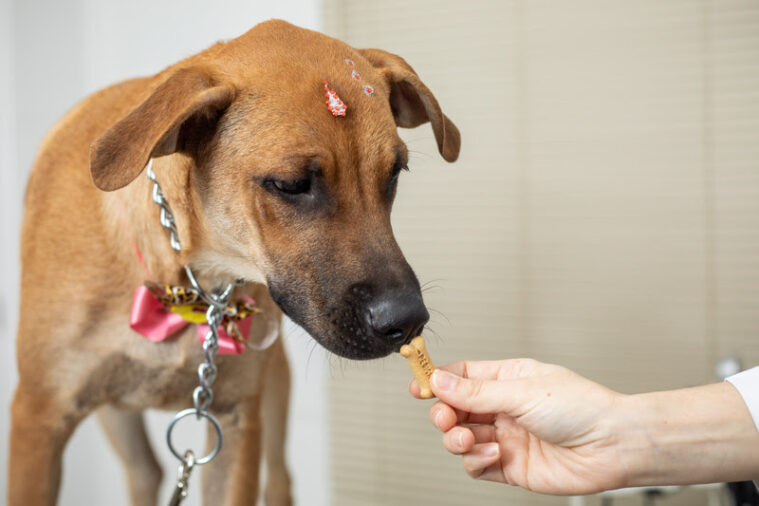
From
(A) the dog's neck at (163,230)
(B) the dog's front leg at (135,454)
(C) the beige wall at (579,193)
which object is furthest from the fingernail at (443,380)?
(C) the beige wall at (579,193)

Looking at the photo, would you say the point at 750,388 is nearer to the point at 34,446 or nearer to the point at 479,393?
the point at 479,393

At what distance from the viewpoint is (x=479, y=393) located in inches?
36.6

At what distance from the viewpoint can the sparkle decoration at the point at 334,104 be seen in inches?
41.6

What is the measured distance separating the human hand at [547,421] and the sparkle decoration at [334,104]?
407 millimetres

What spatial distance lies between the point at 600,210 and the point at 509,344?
573 millimetres

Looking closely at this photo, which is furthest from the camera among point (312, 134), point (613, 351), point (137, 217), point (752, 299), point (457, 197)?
point (457, 197)

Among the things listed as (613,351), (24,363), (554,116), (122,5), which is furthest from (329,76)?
(122,5)

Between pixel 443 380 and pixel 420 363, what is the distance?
0.04 m

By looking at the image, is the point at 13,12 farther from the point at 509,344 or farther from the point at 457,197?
the point at 509,344

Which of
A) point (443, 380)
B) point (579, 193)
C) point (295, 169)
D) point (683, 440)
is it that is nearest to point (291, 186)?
point (295, 169)

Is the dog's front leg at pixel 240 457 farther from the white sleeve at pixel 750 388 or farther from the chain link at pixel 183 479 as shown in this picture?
the white sleeve at pixel 750 388

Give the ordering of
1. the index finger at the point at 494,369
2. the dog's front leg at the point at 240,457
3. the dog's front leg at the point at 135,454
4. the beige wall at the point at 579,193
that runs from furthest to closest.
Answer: the beige wall at the point at 579,193 → the dog's front leg at the point at 135,454 → the dog's front leg at the point at 240,457 → the index finger at the point at 494,369

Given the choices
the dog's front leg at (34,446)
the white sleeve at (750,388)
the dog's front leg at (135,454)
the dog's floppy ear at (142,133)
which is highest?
the dog's floppy ear at (142,133)

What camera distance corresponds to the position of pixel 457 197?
2.64 meters
